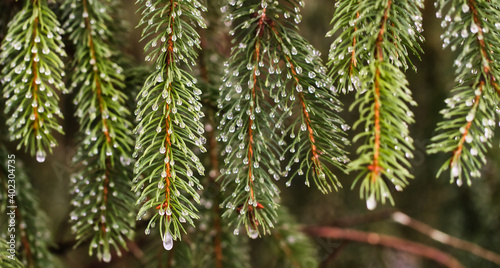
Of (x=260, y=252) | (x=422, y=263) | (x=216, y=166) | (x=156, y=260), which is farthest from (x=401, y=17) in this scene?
(x=422, y=263)

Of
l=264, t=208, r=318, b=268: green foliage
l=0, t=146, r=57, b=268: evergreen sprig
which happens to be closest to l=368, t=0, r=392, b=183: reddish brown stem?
l=264, t=208, r=318, b=268: green foliage

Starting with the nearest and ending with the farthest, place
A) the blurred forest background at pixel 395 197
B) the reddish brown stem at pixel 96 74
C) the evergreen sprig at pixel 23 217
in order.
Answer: the reddish brown stem at pixel 96 74, the evergreen sprig at pixel 23 217, the blurred forest background at pixel 395 197

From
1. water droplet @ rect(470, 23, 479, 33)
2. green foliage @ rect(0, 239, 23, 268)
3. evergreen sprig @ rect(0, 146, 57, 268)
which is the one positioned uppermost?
water droplet @ rect(470, 23, 479, 33)

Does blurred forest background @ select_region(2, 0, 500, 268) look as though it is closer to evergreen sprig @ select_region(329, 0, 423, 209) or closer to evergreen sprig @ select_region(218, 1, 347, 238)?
evergreen sprig @ select_region(218, 1, 347, 238)

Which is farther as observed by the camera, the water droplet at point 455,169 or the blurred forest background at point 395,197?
the blurred forest background at point 395,197

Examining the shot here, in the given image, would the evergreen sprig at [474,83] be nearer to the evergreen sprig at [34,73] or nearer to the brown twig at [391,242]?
the evergreen sprig at [34,73]

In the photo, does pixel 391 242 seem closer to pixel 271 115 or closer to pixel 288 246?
pixel 288 246

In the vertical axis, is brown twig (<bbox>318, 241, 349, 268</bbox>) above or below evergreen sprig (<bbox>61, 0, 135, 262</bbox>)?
below

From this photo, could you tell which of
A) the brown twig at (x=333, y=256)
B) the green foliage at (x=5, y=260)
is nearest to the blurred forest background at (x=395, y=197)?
the brown twig at (x=333, y=256)
